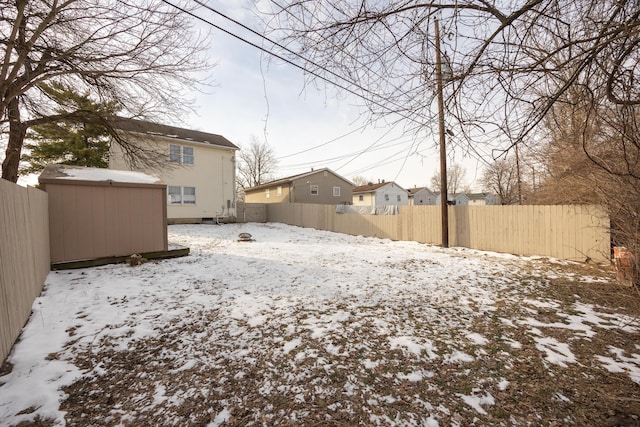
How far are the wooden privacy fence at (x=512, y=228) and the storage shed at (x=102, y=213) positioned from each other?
9333 mm

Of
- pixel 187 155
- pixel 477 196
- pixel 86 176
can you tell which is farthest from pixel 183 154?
pixel 477 196

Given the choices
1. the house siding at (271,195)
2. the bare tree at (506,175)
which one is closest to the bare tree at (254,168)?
the house siding at (271,195)

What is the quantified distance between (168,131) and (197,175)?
9.69 feet

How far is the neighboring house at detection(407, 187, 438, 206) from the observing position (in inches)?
1619

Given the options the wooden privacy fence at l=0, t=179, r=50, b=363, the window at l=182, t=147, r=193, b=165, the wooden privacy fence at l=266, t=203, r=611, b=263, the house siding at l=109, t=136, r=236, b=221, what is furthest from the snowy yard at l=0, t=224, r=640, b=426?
the window at l=182, t=147, r=193, b=165

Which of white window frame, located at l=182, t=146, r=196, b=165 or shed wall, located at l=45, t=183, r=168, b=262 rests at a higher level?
white window frame, located at l=182, t=146, r=196, b=165

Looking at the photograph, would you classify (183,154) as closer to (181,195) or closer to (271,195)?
(181,195)

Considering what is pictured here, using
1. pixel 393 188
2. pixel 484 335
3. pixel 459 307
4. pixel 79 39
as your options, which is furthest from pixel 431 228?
pixel 393 188

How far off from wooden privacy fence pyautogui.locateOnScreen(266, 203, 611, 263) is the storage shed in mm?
9333

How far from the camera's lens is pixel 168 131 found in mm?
15625

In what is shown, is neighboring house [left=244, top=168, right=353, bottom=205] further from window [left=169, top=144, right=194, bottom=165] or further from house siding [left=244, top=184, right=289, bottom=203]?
window [left=169, top=144, right=194, bottom=165]

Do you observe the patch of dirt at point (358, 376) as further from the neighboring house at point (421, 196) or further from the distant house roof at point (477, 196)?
the distant house roof at point (477, 196)

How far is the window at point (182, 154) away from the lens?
52.2ft

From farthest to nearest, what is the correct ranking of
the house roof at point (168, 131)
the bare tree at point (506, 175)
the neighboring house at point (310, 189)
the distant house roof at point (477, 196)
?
the distant house roof at point (477, 196) → the neighboring house at point (310, 189) → the house roof at point (168, 131) → the bare tree at point (506, 175)
